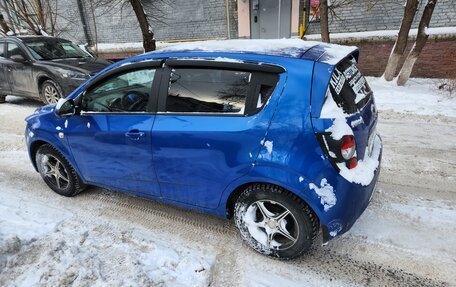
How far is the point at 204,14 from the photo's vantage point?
12367 mm

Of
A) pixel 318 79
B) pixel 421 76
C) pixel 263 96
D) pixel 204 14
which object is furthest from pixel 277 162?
pixel 204 14

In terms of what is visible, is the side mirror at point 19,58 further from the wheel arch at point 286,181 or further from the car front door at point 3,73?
the wheel arch at point 286,181

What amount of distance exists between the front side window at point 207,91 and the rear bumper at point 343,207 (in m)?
0.87

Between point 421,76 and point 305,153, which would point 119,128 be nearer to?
point 305,153

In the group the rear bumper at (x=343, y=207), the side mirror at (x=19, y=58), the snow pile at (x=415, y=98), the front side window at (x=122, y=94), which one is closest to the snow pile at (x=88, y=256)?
the rear bumper at (x=343, y=207)

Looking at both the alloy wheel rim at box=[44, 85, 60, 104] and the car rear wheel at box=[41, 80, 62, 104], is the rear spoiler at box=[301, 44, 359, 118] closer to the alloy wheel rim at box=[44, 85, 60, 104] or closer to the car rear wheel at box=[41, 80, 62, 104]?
the car rear wheel at box=[41, 80, 62, 104]

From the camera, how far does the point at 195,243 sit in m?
2.86

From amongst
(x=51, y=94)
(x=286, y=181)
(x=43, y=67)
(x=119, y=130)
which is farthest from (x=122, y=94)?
(x=43, y=67)

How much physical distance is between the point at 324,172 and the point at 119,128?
178cm

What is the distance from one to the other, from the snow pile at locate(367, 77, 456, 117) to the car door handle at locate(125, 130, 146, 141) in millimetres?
5311

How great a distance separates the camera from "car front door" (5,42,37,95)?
277 inches

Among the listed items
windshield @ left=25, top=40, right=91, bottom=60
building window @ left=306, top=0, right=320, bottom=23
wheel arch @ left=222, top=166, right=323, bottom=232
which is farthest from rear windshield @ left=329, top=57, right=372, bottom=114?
building window @ left=306, top=0, right=320, bottom=23

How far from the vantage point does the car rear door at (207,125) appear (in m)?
2.39

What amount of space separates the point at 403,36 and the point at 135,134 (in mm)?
7463
